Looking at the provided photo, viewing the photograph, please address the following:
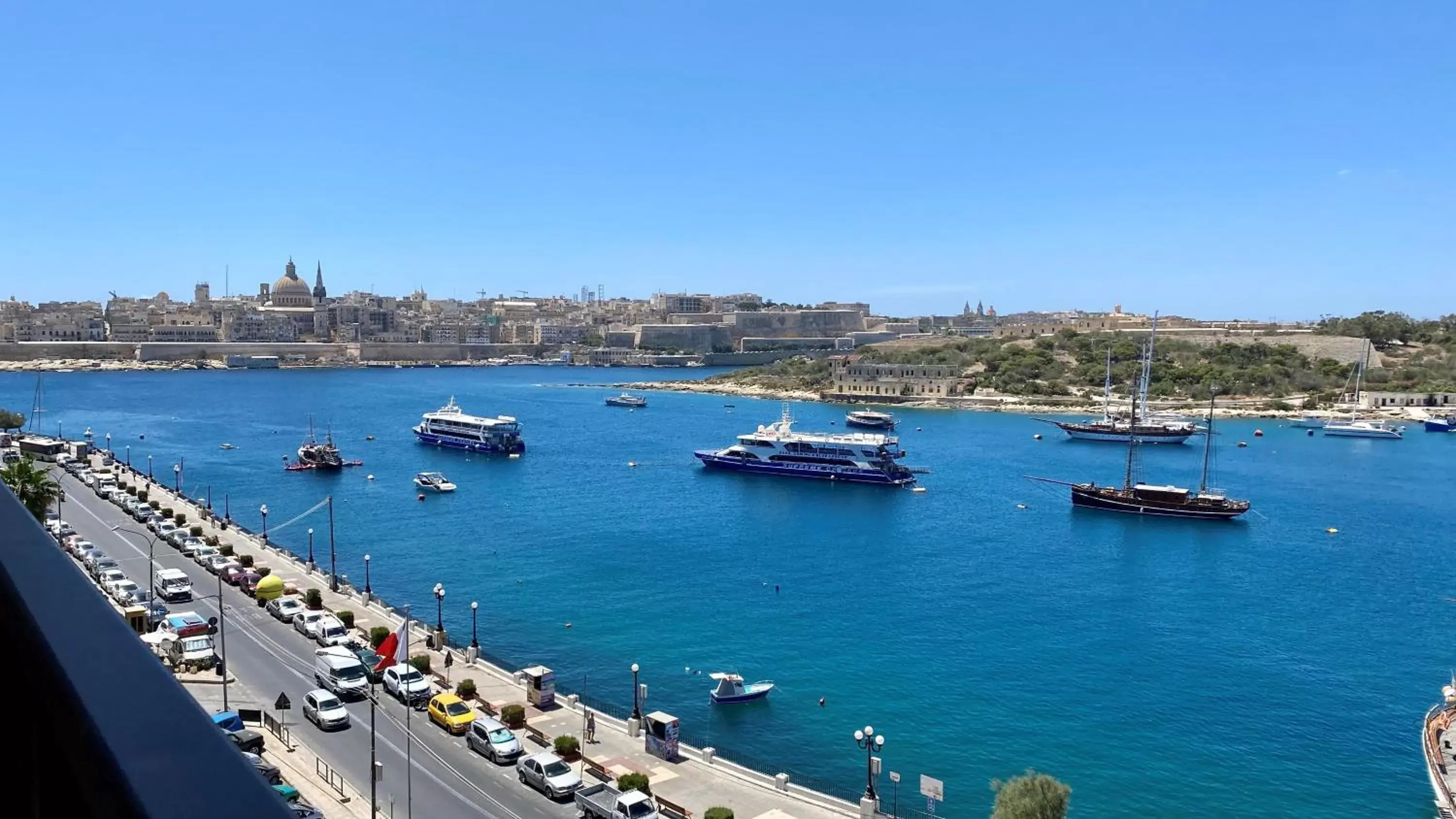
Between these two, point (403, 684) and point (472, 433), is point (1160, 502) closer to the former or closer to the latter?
point (403, 684)

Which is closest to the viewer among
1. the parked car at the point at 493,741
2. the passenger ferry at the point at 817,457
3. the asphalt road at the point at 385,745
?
the asphalt road at the point at 385,745

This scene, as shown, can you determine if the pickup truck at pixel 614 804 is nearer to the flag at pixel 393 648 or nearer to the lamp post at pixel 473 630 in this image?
the flag at pixel 393 648

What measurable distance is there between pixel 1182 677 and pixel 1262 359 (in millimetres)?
54294

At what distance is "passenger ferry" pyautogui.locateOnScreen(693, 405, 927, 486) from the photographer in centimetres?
2978

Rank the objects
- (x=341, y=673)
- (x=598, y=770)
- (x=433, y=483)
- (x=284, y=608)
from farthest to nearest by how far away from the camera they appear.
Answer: (x=433, y=483), (x=284, y=608), (x=341, y=673), (x=598, y=770)

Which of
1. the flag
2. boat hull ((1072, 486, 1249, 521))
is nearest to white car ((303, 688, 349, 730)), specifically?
the flag

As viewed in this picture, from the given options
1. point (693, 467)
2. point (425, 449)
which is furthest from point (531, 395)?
point (693, 467)

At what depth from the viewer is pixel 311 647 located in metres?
12.0

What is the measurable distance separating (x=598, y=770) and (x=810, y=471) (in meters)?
21.7

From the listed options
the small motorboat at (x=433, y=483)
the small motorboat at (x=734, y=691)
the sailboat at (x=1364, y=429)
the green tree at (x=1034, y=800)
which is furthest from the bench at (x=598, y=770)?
the sailboat at (x=1364, y=429)

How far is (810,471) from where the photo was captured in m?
30.5

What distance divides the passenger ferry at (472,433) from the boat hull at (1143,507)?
58.7 feet

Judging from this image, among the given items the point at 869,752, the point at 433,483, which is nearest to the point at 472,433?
the point at 433,483

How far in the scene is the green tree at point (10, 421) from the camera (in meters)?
32.7
